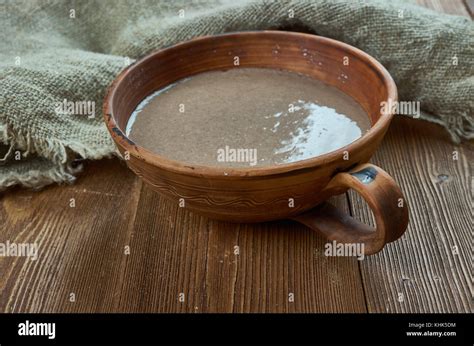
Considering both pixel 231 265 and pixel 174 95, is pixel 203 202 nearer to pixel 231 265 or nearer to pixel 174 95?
pixel 231 265

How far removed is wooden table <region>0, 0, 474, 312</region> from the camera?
63cm

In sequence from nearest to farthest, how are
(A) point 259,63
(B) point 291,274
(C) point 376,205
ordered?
1. (C) point 376,205
2. (B) point 291,274
3. (A) point 259,63

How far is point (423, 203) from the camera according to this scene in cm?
77

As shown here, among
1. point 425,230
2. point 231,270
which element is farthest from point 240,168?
point 425,230

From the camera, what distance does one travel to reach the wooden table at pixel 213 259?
24.9 inches

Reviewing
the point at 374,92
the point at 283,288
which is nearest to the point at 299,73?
the point at 374,92
